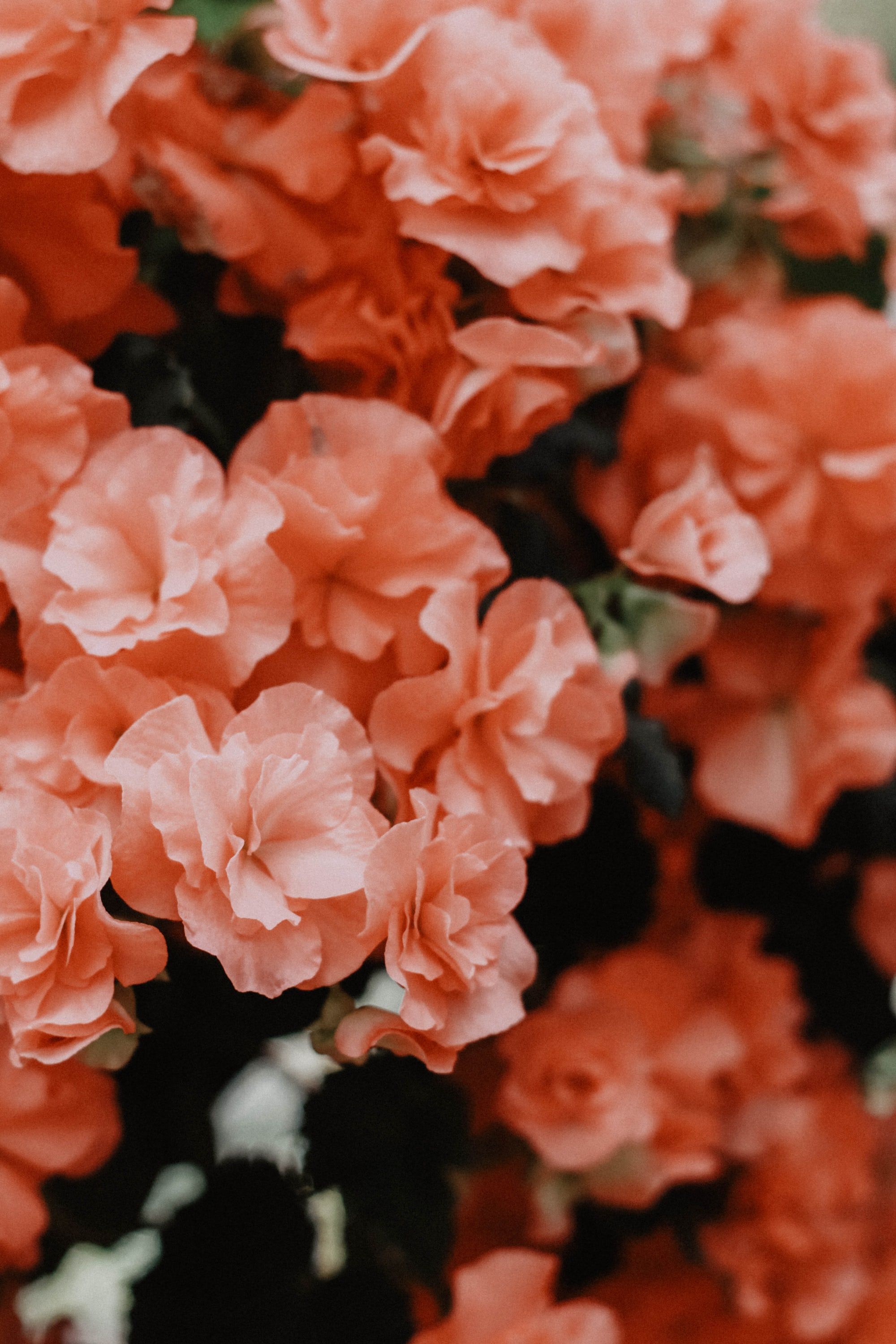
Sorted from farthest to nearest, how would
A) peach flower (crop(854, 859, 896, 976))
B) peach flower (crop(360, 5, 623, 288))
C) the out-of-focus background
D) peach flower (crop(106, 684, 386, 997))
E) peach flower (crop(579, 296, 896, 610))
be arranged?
the out-of-focus background, peach flower (crop(854, 859, 896, 976)), peach flower (crop(579, 296, 896, 610)), peach flower (crop(360, 5, 623, 288)), peach flower (crop(106, 684, 386, 997))

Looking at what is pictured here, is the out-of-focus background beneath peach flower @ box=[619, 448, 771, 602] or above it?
beneath

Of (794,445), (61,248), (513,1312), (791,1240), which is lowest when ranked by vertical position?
(791,1240)

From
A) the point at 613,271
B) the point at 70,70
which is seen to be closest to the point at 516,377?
the point at 613,271

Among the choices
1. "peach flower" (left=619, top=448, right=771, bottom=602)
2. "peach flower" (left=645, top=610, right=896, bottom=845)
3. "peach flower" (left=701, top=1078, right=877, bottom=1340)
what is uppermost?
"peach flower" (left=619, top=448, right=771, bottom=602)

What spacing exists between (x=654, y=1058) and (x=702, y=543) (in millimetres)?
277

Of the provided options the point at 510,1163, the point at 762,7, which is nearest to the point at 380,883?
the point at 510,1163

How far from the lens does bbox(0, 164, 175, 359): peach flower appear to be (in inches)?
15.7

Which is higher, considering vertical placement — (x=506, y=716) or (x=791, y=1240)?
(x=506, y=716)

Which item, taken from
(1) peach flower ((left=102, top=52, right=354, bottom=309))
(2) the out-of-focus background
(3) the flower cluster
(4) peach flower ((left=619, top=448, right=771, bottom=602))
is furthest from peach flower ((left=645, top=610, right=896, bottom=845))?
(2) the out-of-focus background

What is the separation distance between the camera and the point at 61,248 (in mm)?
405

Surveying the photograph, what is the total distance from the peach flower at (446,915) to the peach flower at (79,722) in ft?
0.21

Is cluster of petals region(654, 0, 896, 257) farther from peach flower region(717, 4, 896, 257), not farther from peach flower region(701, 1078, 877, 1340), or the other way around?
peach flower region(701, 1078, 877, 1340)

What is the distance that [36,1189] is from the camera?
44 centimetres

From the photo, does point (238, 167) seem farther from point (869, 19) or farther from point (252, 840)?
point (869, 19)
